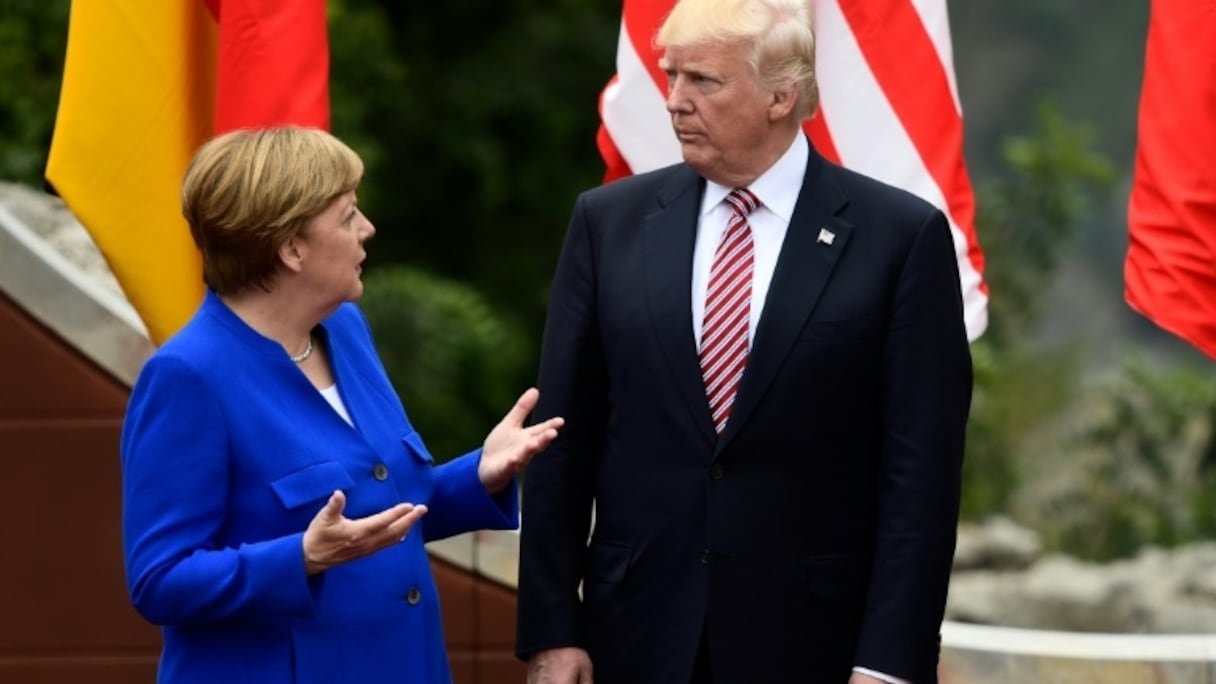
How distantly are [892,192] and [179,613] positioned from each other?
3.99 ft

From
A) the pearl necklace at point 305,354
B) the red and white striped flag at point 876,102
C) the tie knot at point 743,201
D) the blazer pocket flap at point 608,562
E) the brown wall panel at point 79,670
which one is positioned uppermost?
the red and white striped flag at point 876,102

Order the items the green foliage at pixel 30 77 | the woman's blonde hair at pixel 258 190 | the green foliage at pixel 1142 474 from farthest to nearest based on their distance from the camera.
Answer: the green foliage at pixel 1142 474, the green foliage at pixel 30 77, the woman's blonde hair at pixel 258 190

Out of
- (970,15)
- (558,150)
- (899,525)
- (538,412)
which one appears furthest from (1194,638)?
(970,15)

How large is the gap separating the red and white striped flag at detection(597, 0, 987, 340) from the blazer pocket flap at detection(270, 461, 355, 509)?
4.21 ft

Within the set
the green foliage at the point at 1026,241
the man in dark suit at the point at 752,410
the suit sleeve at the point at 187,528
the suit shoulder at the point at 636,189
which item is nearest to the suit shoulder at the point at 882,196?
the man in dark suit at the point at 752,410

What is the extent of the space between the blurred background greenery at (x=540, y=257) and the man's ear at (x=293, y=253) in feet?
14.1

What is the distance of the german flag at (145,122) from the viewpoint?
4012mm

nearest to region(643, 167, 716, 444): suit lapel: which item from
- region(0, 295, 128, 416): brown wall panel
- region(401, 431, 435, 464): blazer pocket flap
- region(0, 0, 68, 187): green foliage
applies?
region(401, 431, 435, 464): blazer pocket flap

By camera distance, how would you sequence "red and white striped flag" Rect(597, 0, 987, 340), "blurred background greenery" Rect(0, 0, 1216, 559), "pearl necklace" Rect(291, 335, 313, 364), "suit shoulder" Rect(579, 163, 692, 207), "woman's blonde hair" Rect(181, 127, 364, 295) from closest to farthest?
"woman's blonde hair" Rect(181, 127, 364, 295), "pearl necklace" Rect(291, 335, 313, 364), "suit shoulder" Rect(579, 163, 692, 207), "red and white striped flag" Rect(597, 0, 987, 340), "blurred background greenery" Rect(0, 0, 1216, 559)

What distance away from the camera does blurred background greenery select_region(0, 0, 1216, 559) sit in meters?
7.96

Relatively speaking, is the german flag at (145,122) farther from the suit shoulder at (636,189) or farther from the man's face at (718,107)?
the man's face at (718,107)

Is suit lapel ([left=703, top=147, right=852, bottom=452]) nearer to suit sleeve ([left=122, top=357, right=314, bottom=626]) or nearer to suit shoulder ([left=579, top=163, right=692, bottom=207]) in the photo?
suit shoulder ([left=579, top=163, right=692, bottom=207])

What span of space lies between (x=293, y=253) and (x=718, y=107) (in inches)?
26.3

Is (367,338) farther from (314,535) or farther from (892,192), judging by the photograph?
(892,192)
